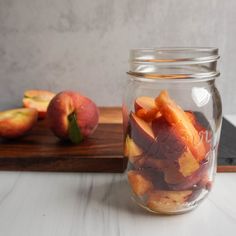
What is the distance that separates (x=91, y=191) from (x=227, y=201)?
186 millimetres

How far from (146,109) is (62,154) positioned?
191 millimetres

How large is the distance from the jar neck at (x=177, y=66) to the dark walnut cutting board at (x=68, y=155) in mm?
170

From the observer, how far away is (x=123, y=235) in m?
0.38

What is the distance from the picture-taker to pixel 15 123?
61 cm

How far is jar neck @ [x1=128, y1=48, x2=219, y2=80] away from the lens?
396 millimetres

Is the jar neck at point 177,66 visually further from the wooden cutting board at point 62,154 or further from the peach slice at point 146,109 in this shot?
the wooden cutting board at point 62,154

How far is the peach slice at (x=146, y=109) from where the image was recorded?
1.36 feet

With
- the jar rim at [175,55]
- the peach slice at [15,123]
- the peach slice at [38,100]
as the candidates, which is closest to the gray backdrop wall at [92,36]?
the peach slice at [38,100]

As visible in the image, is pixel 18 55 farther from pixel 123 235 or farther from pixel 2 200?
pixel 123 235

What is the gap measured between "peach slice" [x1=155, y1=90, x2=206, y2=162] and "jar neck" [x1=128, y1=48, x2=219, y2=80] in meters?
0.03

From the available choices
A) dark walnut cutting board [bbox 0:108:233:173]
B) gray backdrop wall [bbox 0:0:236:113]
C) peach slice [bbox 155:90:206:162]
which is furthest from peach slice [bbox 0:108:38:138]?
peach slice [bbox 155:90:206:162]

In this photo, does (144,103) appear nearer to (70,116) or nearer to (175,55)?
(175,55)

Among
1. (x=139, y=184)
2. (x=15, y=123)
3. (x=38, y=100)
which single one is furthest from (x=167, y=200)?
(x=38, y=100)

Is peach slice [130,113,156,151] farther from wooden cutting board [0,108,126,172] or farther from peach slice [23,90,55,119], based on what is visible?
peach slice [23,90,55,119]
